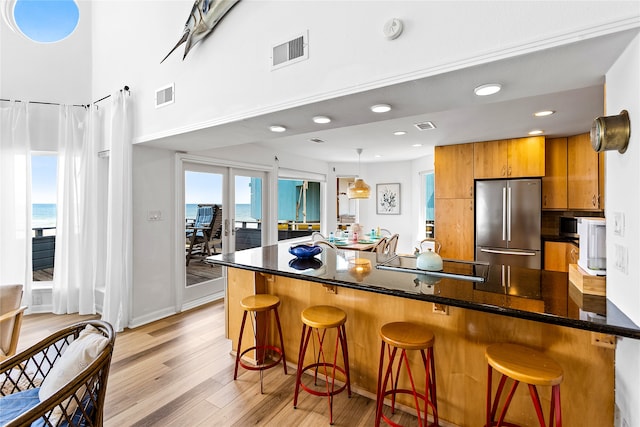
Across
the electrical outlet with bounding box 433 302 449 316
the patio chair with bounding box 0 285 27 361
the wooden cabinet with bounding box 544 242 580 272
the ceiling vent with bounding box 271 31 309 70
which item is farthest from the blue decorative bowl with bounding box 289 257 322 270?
the wooden cabinet with bounding box 544 242 580 272

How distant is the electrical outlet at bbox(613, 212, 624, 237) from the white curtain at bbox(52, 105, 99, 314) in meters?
4.66

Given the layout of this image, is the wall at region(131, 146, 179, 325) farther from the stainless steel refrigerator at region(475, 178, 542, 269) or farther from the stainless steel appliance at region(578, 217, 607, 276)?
the stainless steel refrigerator at region(475, 178, 542, 269)

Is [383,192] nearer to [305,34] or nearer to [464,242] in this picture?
[464,242]

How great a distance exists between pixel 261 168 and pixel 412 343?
12.8ft

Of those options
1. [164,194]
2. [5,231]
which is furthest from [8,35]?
[164,194]

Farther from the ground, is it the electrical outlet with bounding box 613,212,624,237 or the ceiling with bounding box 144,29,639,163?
the ceiling with bounding box 144,29,639,163

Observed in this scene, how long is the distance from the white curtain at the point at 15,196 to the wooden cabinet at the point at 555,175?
6620mm

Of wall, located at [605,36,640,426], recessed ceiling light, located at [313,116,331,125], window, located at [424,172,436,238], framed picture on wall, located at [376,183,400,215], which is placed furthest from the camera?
framed picture on wall, located at [376,183,400,215]

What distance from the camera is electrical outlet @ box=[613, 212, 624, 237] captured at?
129cm

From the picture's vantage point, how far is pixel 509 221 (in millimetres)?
4301

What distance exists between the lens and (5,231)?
3385 mm

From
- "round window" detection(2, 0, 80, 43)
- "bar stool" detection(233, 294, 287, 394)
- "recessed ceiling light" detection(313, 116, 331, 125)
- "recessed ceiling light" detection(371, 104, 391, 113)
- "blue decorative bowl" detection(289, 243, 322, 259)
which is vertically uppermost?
"round window" detection(2, 0, 80, 43)

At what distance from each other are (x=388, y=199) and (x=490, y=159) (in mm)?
2681

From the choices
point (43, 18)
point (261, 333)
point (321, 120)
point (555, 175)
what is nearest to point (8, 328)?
point (261, 333)
